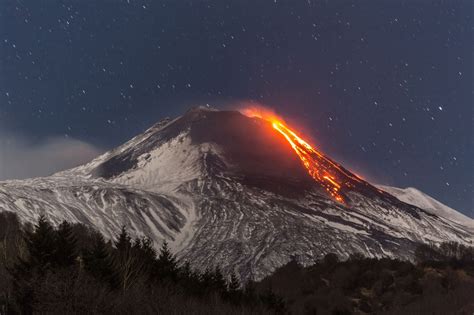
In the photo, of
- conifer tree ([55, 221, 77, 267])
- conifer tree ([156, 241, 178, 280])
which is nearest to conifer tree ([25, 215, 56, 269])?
conifer tree ([55, 221, 77, 267])

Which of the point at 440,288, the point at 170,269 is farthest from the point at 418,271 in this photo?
the point at 170,269

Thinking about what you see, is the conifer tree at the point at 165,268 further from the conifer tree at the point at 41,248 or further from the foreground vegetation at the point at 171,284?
the conifer tree at the point at 41,248

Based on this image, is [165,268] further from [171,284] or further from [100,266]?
[100,266]

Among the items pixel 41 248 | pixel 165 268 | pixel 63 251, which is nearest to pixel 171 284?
pixel 165 268

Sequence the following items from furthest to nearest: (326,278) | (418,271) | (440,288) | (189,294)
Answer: (326,278)
(418,271)
(440,288)
(189,294)

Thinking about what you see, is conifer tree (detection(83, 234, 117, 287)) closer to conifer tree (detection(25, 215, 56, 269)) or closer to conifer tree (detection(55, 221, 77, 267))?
conifer tree (detection(55, 221, 77, 267))

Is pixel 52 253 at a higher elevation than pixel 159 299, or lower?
higher

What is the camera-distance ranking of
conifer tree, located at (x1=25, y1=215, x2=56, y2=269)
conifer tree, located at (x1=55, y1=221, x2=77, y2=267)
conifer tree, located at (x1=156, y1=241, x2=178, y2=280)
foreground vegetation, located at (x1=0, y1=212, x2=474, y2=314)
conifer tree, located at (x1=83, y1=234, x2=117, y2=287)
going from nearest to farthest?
foreground vegetation, located at (x1=0, y1=212, x2=474, y2=314) → conifer tree, located at (x1=25, y1=215, x2=56, y2=269) → conifer tree, located at (x1=55, y1=221, x2=77, y2=267) → conifer tree, located at (x1=83, y1=234, x2=117, y2=287) → conifer tree, located at (x1=156, y1=241, x2=178, y2=280)

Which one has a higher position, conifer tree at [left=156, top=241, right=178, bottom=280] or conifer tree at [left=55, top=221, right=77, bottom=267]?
conifer tree at [left=55, top=221, right=77, bottom=267]

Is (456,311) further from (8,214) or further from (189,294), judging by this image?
(8,214)
